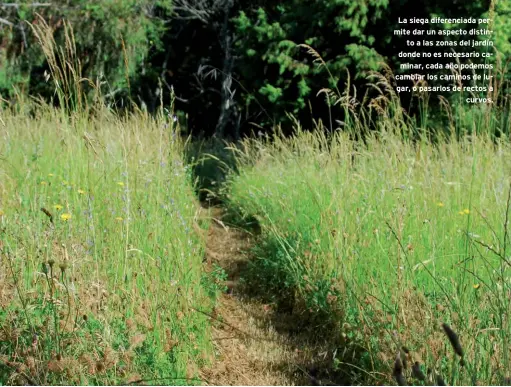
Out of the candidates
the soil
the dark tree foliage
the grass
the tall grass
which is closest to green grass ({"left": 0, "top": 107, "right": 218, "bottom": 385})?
the tall grass

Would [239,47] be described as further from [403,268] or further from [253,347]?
[403,268]

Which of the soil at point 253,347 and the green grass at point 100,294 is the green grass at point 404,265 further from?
the green grass at point 100,294

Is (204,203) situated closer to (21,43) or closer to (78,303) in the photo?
(78,303)

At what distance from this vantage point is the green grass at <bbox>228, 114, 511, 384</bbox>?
8.54 feet

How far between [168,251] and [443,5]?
27.3 feet

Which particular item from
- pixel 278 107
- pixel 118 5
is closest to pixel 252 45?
pixel 278 107

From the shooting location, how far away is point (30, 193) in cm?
445

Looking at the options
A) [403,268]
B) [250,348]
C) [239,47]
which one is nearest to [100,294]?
[250,348]

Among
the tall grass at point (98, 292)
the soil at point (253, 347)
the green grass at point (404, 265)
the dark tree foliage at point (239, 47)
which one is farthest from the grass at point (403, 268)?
the dark tree foliage at point (239, 47)

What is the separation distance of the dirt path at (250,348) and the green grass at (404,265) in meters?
0.23

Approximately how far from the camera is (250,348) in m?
3.58

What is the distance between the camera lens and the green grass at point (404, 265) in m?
2.60

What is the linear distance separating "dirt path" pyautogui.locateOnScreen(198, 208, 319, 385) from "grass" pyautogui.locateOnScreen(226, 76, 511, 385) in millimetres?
208

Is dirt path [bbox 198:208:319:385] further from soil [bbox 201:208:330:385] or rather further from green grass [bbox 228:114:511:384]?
green grass [bbox 228:114:511:384]
